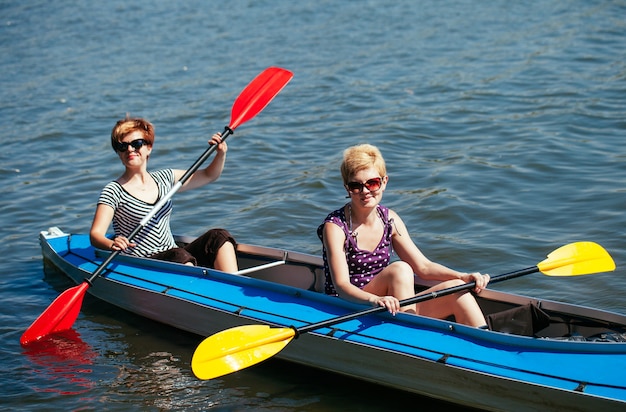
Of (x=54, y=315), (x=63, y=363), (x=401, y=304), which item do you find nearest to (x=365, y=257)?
(x=401, y=304)

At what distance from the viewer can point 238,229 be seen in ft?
25.4

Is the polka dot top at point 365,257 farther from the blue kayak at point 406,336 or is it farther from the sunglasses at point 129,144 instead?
the sunglasses at point 129,144

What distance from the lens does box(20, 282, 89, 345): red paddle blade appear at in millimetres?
5750

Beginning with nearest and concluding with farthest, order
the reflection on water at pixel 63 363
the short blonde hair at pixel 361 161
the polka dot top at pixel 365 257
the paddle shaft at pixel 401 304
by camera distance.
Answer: the paddle shaft at pixel 401 304
the short blonde hair at pixel 361 161
the polka dot top at pixel 365 257
the reflection on water at pixel 63 363

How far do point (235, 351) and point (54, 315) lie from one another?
1.68 meters

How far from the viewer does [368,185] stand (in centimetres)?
481

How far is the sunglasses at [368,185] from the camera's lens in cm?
479

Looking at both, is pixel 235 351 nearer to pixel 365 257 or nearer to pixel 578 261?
pixel 365 257

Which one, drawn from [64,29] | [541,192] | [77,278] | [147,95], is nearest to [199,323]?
[77,278]

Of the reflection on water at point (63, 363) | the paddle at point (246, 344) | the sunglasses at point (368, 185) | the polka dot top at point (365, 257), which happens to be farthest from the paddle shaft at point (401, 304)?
the reflection on water at point (63, 363)

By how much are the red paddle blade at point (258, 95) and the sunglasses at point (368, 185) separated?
205cm

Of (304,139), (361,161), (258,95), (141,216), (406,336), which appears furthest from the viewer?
(304,139)

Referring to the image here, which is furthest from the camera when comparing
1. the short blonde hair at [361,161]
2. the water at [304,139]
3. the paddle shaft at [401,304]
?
the water at [304,139]

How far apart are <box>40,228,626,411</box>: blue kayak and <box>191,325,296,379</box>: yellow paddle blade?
10.5 inches
